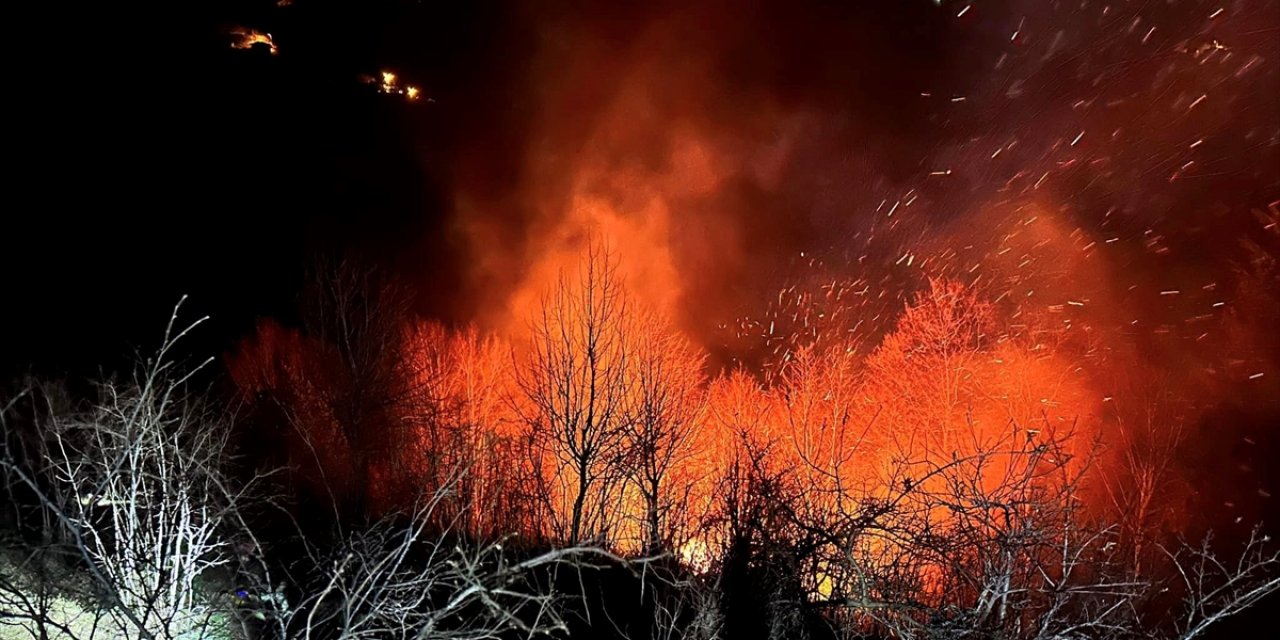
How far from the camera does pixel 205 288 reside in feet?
145

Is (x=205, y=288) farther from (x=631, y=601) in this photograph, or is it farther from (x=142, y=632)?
(x=142, y=632)

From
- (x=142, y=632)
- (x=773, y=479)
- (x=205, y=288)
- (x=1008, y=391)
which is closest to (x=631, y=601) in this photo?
(x=773, y=479)

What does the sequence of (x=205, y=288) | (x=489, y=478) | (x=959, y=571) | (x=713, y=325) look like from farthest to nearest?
(x=205, y=288) → (x=713, y=325) → (x=489, y=478) → (x=959, y=571)

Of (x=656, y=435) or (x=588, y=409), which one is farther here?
(x=588, y=409)

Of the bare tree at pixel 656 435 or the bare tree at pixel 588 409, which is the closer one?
the bare tree at pixel 656 435

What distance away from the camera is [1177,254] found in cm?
3484

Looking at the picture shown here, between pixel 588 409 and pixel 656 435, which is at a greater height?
pixel 588 409

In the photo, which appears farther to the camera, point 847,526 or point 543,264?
point 543,264

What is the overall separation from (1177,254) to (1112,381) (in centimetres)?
690

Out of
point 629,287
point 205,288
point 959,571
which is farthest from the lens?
point 205,288

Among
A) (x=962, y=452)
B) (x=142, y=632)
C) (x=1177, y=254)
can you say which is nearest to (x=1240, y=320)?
(x=1177, y=254)

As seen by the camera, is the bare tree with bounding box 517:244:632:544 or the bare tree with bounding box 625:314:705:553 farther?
the bare tree with bounding box 517:244:632:544

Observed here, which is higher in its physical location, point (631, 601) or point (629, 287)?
point (629, 287)

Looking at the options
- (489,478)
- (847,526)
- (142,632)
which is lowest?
(142,632)
